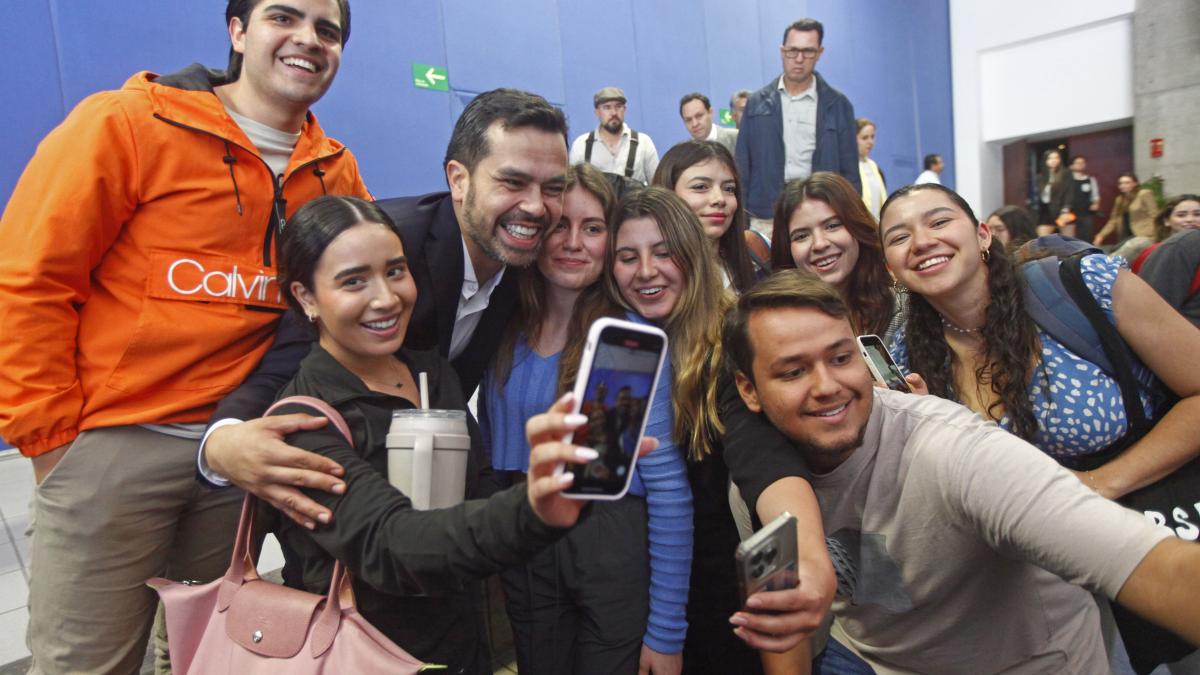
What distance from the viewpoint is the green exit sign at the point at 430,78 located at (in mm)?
6367

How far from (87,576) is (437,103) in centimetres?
560

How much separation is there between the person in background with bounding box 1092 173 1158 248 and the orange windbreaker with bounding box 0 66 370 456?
5.41 m

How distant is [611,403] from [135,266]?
4.37ft

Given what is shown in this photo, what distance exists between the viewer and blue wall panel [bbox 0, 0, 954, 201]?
14.5 ft

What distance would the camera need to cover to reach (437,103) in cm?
652

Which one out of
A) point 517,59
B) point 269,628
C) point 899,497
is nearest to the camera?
point 269,628

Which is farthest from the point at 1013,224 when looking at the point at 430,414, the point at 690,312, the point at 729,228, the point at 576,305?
the point at 430,414

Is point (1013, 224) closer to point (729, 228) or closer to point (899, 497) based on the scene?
point (729, 228)

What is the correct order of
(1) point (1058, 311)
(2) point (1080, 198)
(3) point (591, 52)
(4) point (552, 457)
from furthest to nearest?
(2) point (1080, 198) < (3) point (591, 52) < (1) point (1058, 311) < (4) point (552, 457)

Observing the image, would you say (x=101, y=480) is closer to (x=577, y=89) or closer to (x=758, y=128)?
(x=758, y=128)

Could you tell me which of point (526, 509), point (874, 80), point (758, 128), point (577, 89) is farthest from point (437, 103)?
point (874, 80)

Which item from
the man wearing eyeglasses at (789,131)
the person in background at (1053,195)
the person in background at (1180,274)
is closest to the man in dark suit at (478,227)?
the person in background at (1180,274)

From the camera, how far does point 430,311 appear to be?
1901mm

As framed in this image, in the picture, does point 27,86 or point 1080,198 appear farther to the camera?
point 1080,198
